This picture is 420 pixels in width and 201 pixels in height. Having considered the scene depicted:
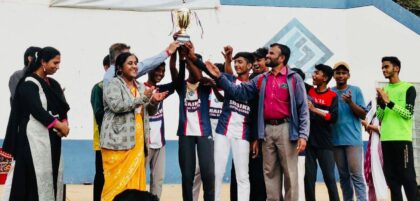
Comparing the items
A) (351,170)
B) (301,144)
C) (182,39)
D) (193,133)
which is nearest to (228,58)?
(182,39)

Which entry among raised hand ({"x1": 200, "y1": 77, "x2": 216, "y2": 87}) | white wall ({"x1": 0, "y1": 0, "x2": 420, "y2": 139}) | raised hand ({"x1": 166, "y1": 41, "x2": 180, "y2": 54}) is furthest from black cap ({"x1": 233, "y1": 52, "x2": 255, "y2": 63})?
white wall ({"x1": 0, "y1": 0, "x2": 420, "y2": 139})

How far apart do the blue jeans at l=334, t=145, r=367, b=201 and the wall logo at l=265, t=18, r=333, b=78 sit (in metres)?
3.41

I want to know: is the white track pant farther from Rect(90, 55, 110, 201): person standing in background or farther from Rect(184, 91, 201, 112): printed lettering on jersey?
Rect(90, 55, 110, 201): person standing in background

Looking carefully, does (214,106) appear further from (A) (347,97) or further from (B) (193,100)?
(A) (347,97)

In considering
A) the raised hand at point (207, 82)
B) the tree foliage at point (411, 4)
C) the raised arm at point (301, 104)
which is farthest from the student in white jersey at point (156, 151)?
the tree foliage at point (411, 4)

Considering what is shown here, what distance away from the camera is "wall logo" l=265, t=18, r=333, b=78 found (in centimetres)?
1159

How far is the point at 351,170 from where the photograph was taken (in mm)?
8164

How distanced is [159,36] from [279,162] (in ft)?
15.7

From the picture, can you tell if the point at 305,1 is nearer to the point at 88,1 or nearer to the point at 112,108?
the point at 88,1

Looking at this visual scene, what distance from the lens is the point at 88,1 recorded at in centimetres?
1093

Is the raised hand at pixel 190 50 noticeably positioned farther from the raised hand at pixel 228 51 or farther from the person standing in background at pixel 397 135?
the person standing in background at pixel 397 135

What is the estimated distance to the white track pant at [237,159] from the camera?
7121 mm

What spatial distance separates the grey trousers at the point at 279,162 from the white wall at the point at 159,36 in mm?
4450

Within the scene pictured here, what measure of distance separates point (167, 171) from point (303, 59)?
302cm
